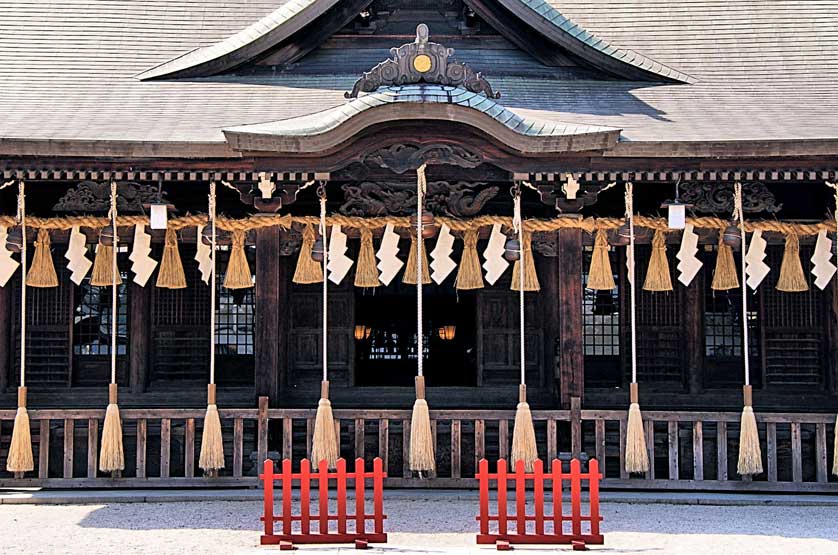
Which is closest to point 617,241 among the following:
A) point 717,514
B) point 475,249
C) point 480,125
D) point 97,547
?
point 475,249

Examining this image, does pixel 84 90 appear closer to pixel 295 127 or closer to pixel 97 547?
pixel 295 127

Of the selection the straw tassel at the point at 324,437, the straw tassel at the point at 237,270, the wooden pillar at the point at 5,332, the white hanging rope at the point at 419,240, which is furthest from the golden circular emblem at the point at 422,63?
the wooden pillar at the point at 5,332

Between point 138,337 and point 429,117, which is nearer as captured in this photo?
point 429,117

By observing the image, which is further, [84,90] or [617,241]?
[84,90]

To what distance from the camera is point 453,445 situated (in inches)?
404

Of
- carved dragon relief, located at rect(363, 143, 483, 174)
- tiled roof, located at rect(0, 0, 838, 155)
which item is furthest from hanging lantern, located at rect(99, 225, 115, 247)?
carved dragon relief, located at rect(363, 143, 483, 174)

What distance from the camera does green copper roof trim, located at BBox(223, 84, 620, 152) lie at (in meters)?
9.62

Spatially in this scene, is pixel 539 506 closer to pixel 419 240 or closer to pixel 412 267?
pixel 419 240

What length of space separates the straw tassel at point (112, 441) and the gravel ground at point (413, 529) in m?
0.42

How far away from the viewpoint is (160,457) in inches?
428

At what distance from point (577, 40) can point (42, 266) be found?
6314 millimetres

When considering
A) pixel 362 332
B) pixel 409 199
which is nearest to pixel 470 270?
pixel 409 199

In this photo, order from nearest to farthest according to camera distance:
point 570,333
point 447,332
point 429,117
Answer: point 429,117 → point 570,333 → point 447,332

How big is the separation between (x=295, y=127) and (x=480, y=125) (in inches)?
66.4
